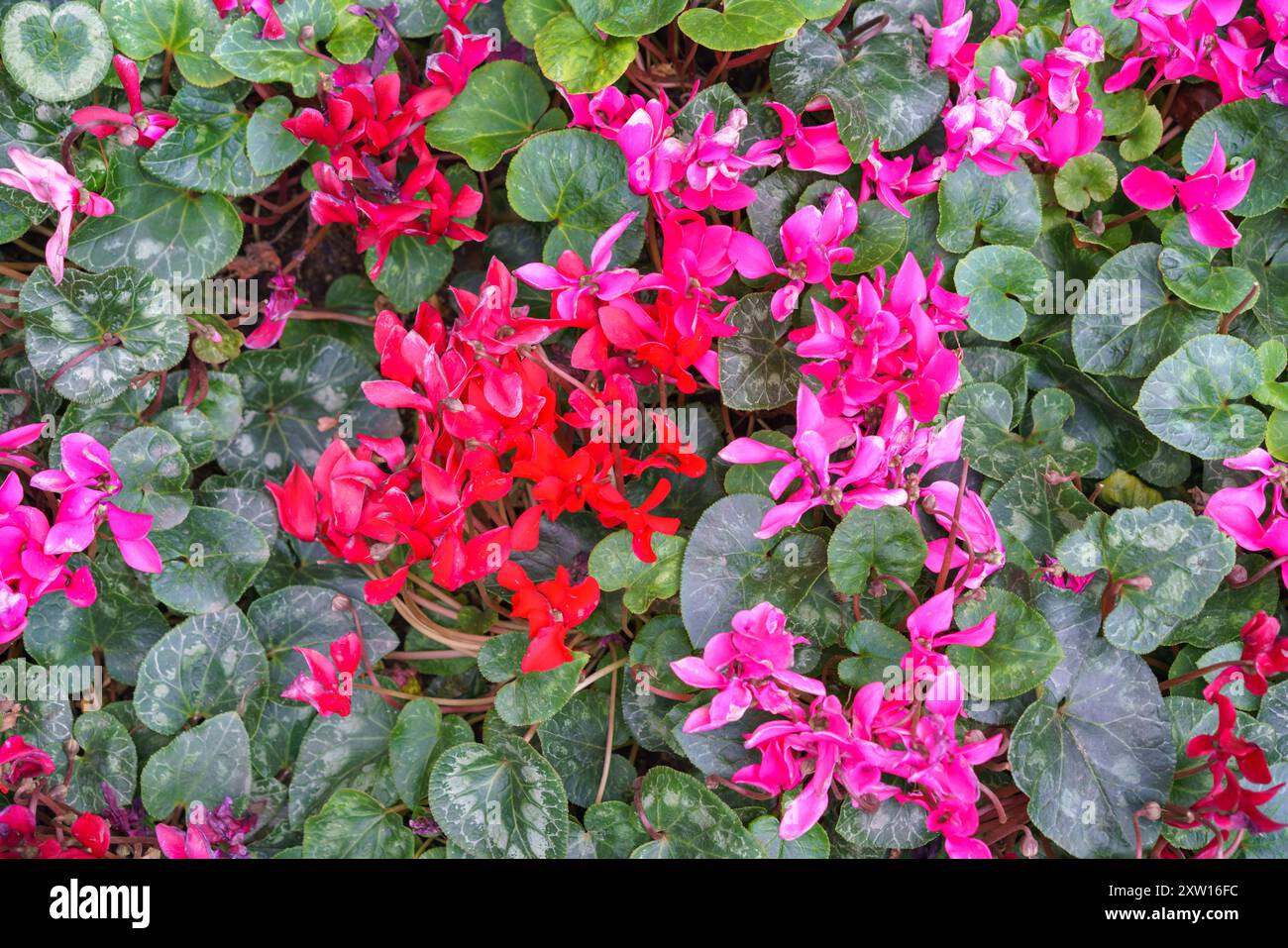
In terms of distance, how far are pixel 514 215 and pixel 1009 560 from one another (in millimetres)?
938

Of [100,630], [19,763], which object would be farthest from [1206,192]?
[19,763]

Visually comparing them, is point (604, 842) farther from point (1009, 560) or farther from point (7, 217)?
point (7, 217)

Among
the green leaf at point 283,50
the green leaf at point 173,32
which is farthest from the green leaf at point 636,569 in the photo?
the green leaf at point 173,32

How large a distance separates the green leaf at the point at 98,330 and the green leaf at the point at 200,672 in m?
0.38

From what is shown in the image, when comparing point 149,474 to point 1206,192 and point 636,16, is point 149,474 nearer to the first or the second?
point 636,16

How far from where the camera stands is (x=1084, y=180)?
5.01ft

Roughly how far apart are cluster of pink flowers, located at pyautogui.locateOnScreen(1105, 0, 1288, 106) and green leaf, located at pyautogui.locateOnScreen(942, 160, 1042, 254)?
21 cm

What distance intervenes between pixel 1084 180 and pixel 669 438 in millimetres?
798

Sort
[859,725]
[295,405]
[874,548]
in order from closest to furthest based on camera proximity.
A: [859,725] < [874,548] < [295,405]

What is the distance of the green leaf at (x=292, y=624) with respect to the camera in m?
1.54

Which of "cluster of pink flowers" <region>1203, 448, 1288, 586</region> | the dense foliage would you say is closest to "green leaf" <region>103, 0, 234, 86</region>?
the dense foliage

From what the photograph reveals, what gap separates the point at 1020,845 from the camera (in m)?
1.34

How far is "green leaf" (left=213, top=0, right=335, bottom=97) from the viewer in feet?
4.64

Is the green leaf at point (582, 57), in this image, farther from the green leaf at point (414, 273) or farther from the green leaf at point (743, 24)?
the green leaf at point (414, 273)
